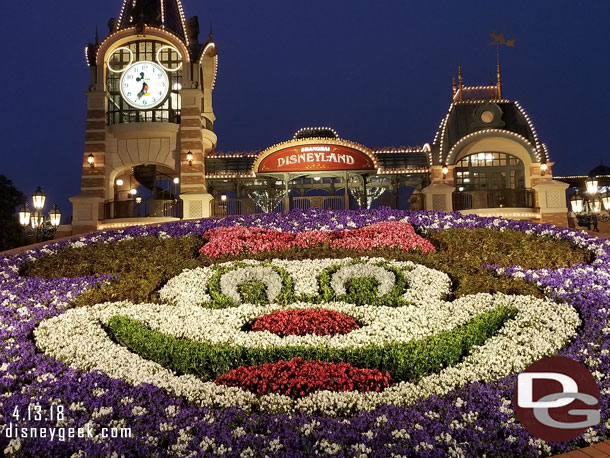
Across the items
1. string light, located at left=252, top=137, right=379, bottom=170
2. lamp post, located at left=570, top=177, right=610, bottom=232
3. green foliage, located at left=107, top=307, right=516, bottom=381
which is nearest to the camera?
green foliage, located at left=107, top=307, right=516, bottom=381

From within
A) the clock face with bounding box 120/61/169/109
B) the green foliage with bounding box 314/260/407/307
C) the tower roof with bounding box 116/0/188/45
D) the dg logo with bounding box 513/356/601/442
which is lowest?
the dg logo with bounding box 513/356/601/442

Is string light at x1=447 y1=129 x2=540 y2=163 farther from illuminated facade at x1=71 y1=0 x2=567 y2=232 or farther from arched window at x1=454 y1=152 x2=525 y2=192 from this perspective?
arched window at x1=454 y1=152 x2=525 y2=192

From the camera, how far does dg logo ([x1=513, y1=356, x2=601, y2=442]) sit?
519 cm

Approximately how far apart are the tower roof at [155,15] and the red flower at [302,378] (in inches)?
903

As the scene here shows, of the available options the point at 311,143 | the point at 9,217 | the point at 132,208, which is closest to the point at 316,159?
the point at 311,143

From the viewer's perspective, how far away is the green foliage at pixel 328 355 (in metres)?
6.74

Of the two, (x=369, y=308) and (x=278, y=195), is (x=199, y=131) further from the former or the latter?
(x=369, y=308)

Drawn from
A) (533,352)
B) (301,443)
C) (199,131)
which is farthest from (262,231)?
(199,131)

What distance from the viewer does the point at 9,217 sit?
100 feet

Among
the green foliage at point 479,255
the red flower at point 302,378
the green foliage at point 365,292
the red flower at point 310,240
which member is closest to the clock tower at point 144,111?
the red flower at point 310,240

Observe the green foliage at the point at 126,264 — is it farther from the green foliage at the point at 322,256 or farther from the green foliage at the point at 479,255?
the green foliage at the point at 479,255

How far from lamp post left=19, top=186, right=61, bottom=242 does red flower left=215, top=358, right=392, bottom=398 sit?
12672 mm

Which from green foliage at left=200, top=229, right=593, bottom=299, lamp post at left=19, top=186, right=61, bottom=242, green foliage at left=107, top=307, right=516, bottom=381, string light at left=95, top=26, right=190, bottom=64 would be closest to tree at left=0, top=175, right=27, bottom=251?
string light at left=95, top=26, right=190, bottom=64

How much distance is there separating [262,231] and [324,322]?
5635mm
